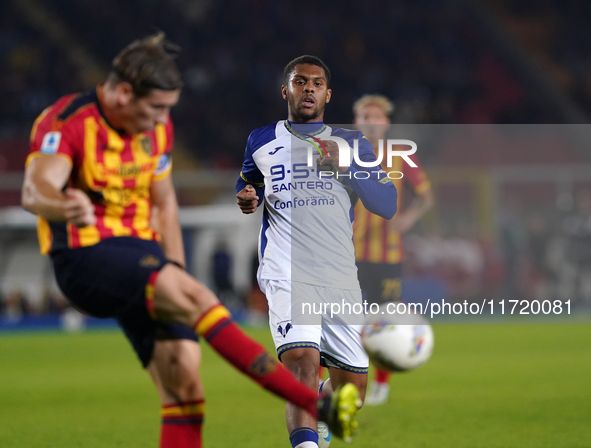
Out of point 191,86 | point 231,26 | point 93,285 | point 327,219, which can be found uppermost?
point 231,26

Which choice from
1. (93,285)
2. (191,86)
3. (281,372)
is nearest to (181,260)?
(93,285)

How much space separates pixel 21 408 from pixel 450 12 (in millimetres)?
21227

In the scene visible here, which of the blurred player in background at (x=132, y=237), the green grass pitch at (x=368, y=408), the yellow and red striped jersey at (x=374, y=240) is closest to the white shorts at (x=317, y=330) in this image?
the blurred player in background at (x=132, y=237)

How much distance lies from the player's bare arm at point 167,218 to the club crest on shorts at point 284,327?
27.0 inches

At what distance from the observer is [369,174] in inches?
171

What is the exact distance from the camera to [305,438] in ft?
13.1

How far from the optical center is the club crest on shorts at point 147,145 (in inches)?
139

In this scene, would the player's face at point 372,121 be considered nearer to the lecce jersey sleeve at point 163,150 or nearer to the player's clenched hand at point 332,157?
the player's clenched hand at point 332,157

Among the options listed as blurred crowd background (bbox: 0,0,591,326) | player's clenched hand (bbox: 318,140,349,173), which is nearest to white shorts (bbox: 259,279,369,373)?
player's clenched hand (bbox: 318,140,349,173)

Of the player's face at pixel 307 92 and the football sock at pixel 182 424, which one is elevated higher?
the player's face at pixel 307 92

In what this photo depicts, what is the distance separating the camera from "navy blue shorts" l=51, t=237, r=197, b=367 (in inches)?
125

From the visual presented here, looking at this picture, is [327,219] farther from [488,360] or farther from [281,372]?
[488,360]

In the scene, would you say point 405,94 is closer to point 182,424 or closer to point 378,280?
point 378,280

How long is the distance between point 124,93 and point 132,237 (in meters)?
0.61
